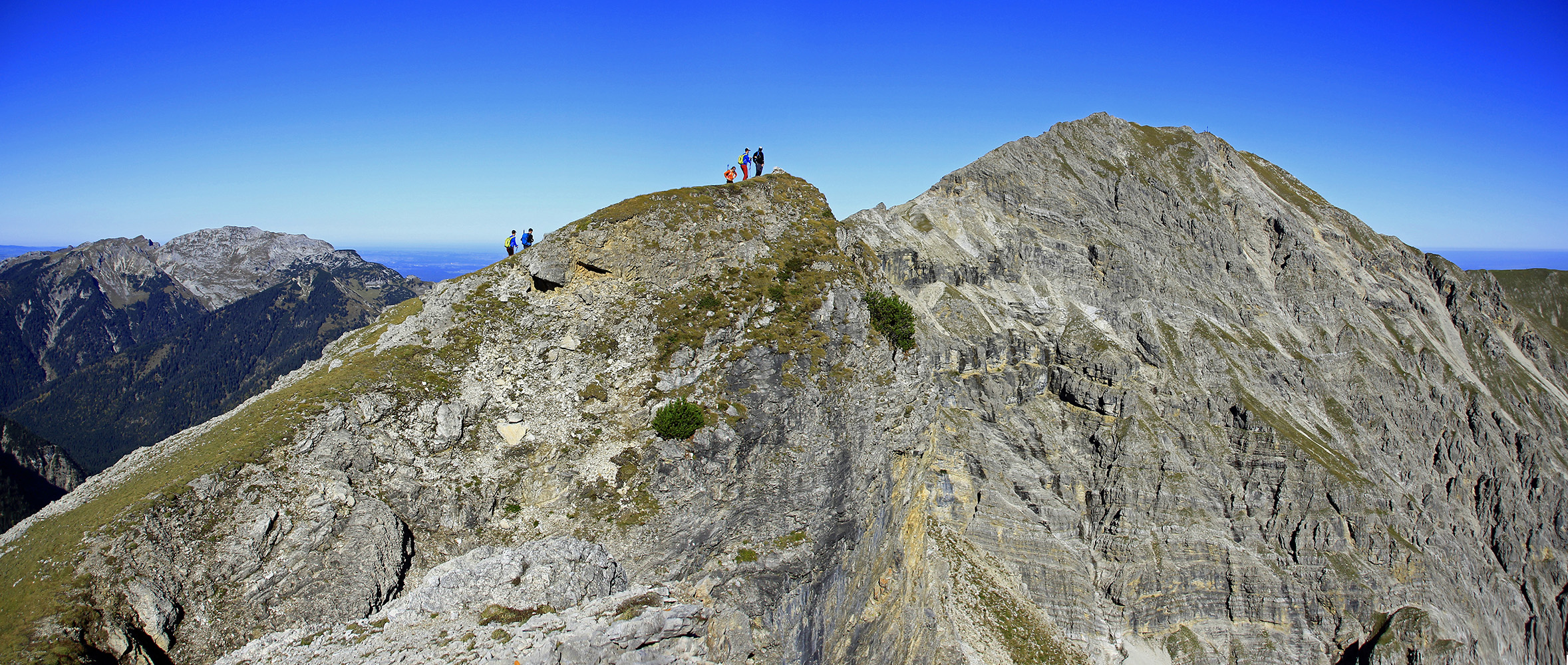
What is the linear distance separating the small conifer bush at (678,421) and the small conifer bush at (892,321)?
13082 mm

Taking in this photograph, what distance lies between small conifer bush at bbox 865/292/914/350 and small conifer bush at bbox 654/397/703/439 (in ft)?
42.9

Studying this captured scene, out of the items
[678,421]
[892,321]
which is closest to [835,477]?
[678,421]

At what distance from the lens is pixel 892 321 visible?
129 feet

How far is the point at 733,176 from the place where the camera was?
4366cm

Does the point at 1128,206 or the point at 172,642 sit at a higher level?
the point at 1128,206

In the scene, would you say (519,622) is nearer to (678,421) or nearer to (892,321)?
(678,421)

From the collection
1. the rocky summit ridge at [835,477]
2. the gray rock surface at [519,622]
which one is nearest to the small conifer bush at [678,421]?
the rocky summit ridge at [835,477]

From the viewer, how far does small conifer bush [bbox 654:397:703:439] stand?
102ft

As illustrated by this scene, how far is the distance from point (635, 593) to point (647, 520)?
11.5 feet

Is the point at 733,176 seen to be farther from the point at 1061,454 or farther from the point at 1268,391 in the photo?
the point at 1268,391

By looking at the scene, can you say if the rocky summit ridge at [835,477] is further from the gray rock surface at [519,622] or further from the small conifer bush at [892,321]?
the small conifer bush at [892,321]

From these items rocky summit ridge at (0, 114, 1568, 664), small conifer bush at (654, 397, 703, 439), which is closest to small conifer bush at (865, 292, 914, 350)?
rocky summit ridge at (0, 114, 1568, 664)

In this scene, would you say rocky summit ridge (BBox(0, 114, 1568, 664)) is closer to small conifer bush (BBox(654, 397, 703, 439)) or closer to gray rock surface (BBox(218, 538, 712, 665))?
gray rock surface (BBox(218, 538, 712, 665))

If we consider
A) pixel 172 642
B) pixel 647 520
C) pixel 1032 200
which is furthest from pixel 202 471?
pixel 1032 200
